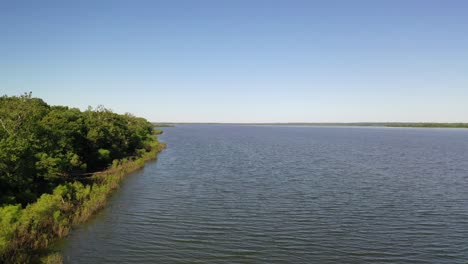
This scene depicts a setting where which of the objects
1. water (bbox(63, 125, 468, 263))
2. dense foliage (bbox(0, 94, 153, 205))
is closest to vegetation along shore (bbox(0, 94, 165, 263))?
dense foliage (bbox(0, 94, 153, 205))

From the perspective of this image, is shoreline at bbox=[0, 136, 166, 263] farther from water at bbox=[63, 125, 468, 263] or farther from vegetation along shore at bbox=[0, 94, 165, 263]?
water at bbox=[63, 125, 468, 263]

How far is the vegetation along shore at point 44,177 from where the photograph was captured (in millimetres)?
23359

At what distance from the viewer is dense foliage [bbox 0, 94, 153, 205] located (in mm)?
30266

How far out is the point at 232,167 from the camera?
2576 inches

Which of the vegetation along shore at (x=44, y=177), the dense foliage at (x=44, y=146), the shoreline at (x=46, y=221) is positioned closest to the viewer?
the shoreline at (x=46, y=221)

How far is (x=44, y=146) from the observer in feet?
125

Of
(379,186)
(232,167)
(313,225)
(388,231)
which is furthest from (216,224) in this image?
(232,167)

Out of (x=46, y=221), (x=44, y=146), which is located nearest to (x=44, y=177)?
(x=44, y=146)

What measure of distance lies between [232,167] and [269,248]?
40.3 meters

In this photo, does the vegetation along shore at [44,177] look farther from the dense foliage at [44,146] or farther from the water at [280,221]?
the water at [280,221]

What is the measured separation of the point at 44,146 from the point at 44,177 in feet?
14.6

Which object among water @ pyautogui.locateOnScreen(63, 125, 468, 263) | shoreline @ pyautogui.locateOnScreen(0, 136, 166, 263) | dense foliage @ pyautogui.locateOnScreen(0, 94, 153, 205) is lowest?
water @ pyautogui.locateOnScreen(63, 125, 468, 263)

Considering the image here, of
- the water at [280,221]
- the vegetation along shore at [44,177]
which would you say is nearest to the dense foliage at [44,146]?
the vegetation along shore at [44,177]

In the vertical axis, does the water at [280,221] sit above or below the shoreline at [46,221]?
below
